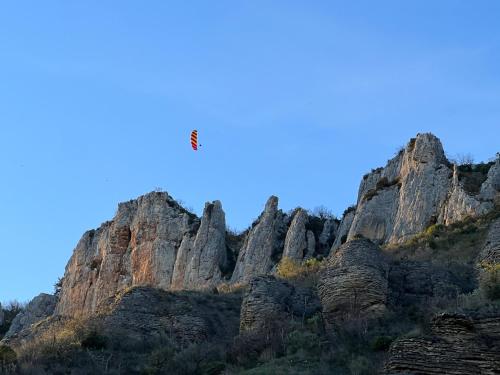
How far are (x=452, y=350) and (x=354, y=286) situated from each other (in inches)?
506

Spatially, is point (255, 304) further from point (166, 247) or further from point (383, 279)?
point (166, 247)

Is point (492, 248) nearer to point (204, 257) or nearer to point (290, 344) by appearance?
point (290, 344)

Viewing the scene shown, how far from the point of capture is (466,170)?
2808 inches

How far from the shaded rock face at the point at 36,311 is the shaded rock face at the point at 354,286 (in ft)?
137

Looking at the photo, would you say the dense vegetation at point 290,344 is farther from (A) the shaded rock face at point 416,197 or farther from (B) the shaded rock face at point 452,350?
(A) the shaded rock face at point 416,197

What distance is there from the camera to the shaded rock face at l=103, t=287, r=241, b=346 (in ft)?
146

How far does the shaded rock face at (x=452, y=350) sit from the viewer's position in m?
25.8

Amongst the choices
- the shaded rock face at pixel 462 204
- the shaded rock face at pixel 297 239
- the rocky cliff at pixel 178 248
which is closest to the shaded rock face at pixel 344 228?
the rocky cliff at pixel 178 248

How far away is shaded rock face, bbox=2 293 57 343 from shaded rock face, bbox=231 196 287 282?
59.2 feet

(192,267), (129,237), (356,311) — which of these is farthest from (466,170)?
(356,311)

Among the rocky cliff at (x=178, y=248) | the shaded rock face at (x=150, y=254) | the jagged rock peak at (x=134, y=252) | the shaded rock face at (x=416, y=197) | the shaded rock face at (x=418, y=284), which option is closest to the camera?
the shaded rock face at (x=418, y=284)

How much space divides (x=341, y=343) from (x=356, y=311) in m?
4.26

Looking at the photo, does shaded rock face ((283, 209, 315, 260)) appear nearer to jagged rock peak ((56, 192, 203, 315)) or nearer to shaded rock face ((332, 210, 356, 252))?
shaded rock face ((332, 210, 356, 252))

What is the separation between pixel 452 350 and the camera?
2650 centimetres
